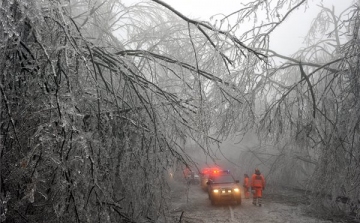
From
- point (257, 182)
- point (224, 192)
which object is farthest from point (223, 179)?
point (257, 182)

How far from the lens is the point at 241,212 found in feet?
41.1

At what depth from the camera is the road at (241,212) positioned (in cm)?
1105

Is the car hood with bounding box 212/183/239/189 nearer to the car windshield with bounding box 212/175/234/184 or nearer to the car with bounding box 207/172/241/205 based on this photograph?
the car with bounding box 207/172/241/205

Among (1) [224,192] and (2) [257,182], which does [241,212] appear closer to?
(1) [224,192]

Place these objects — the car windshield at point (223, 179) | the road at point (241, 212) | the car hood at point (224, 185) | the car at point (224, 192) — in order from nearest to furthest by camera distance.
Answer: the road at point (241, 212)
the car at point (224, 192)
the car hood at point (224, 185)
the car windshield at point (223, 179)

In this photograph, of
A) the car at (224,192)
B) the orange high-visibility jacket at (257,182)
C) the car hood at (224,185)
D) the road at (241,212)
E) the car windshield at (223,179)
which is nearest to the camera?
the road at (241,212)

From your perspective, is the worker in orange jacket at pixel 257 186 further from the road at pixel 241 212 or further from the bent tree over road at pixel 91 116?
the bent tree over road at pixel 91 116

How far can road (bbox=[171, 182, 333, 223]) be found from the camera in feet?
36.2

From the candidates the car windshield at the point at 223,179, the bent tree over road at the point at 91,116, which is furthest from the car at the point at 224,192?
the bent tree over road at the point at 91,116

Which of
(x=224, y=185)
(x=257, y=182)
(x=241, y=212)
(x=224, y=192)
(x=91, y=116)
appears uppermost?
(x=91, y=116)

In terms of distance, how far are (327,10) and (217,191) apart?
9595mm

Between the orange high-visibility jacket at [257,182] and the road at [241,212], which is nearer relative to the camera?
the road at [241,212]

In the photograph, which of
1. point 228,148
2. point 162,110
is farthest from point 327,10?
point 228,148

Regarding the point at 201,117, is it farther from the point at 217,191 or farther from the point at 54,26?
the point at 217,191
